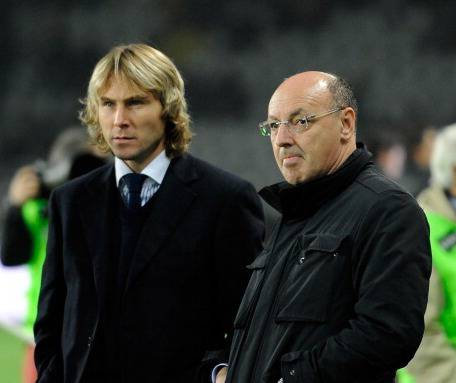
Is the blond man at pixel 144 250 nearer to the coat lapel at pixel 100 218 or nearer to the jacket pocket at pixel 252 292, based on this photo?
the coat lapel at pixel 100 218

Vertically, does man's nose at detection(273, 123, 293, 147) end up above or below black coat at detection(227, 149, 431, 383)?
above

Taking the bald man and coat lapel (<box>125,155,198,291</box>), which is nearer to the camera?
the bald man

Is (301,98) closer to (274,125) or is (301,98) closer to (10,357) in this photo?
(274,125)

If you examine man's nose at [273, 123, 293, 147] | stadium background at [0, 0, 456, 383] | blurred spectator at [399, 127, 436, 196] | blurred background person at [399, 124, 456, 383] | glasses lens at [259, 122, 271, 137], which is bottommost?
blurred background person at [399, 124, 456, 383]

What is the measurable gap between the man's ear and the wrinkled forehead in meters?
0.04

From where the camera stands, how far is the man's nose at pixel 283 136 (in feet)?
7.97

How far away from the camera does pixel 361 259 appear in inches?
89.3

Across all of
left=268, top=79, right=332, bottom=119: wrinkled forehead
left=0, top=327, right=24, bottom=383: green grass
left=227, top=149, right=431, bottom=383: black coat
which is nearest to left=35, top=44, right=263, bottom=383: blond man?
left=227, top=149, right=431, bottom=383: black coat

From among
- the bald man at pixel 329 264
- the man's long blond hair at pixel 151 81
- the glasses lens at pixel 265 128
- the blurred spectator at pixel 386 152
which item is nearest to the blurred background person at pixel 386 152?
the blurred spectator at pixel 386 152

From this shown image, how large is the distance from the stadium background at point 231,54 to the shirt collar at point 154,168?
6431 millimetres

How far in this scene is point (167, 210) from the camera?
3.02 metres

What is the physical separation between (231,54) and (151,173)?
705cm

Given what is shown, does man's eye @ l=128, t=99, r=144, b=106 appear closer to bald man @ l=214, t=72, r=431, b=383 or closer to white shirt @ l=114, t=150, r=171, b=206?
white shirt @ l=114, t=150, r=171, b=206

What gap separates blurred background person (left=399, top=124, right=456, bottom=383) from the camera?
12.7 ft
